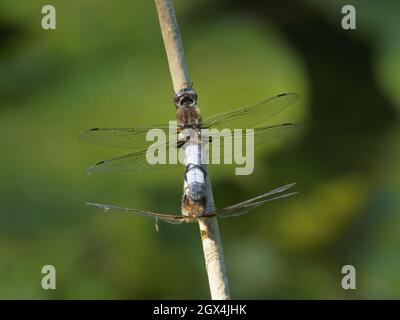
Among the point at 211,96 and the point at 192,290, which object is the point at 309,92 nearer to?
the point at 211,96

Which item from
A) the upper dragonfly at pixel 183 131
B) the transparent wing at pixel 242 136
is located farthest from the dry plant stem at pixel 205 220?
the transparent wing at pixel 242 136

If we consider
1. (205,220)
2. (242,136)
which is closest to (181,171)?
(242,136)

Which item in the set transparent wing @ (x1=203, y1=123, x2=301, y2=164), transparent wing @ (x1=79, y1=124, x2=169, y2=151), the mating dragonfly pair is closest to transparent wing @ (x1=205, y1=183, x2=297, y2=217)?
the mating dragonfly pair

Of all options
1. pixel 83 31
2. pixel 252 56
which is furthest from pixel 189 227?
pixel 83 31

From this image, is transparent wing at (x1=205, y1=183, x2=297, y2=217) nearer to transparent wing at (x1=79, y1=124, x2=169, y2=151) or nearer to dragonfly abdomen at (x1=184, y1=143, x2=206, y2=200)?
dragonfly abdomen at (x1=184, y1=143, x2=206, y2=200)

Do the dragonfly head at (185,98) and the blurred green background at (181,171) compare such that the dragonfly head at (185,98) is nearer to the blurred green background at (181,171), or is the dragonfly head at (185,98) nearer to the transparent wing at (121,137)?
the transparent wing at (121,137)

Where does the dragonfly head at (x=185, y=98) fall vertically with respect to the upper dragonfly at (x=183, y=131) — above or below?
below
